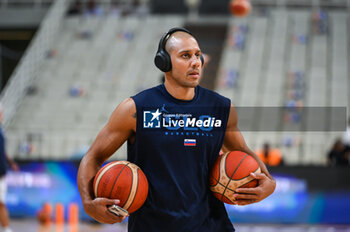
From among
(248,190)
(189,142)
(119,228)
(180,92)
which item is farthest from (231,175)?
(119,228)

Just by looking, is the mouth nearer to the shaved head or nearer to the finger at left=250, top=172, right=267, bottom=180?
the shaved head

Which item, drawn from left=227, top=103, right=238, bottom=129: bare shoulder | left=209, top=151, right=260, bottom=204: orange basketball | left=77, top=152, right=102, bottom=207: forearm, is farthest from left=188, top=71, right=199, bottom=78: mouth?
left=77, top=152, right=102, bottom=207: forearm

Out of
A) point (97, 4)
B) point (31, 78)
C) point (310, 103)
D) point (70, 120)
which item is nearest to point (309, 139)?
point (310, 103)

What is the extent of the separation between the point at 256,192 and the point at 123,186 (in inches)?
28.2

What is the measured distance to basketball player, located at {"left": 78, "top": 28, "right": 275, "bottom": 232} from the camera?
9.13 ft

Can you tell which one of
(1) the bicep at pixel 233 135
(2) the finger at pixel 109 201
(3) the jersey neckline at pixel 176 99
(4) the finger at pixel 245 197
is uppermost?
(3) the jersey neckline at pixel 176 99

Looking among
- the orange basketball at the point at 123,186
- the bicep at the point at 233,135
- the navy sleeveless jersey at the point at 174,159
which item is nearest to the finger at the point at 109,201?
the orange basketball at the point at 123,186

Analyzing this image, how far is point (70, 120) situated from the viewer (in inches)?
633

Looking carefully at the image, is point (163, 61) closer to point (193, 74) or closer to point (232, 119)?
point (193, 74)

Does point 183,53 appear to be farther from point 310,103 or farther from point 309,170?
point 310,103

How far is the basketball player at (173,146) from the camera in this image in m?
2.78

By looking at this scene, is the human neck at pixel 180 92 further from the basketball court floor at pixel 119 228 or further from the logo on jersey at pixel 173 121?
the basketball court floor at pixel 119 228

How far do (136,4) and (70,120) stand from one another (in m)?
6.98

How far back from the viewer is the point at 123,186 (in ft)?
8.82
